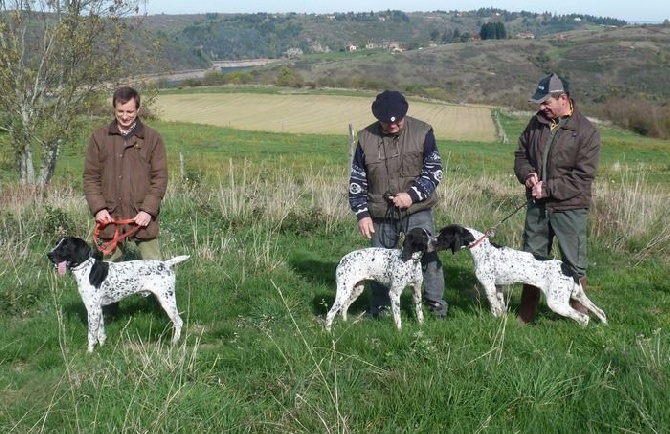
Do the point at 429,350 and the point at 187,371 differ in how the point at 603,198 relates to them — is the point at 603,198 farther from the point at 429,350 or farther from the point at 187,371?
the point at 187,371

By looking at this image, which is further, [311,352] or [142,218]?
[142,218]

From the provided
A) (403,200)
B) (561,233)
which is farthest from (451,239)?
(561,233)

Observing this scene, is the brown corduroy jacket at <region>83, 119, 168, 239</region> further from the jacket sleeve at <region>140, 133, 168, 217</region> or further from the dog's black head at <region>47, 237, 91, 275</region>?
the dog's black head at <region>47, 237, 91, 275</region>

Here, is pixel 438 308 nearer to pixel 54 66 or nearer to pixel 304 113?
pixel 54 66

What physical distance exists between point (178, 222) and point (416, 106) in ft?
202

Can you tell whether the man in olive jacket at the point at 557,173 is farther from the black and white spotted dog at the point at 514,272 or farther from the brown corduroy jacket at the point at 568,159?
the black and white spotted dog at the point at 514,272

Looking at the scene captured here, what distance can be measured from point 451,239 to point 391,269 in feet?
1.83

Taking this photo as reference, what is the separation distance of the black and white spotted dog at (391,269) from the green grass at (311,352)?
23 cm

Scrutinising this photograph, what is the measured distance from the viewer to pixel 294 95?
2867 inches

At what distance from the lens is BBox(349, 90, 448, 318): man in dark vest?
546cm

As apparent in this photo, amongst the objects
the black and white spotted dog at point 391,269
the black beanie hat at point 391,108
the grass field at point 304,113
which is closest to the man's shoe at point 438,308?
the black and white spotted dog at point 391,269

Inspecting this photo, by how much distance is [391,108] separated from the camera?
5.27 m

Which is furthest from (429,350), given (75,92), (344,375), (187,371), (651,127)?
(651,127)

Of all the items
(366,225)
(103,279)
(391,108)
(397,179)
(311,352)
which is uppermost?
(391,108)
